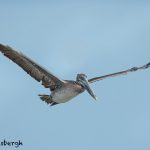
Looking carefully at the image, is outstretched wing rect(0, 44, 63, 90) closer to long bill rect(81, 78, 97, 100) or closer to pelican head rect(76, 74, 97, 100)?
pelican head rect(76, 74, 97, 100)

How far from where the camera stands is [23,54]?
35625 millimetres

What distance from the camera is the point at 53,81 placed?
37344 mm

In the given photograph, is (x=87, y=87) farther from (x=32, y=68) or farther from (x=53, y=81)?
(x=32, y=68)

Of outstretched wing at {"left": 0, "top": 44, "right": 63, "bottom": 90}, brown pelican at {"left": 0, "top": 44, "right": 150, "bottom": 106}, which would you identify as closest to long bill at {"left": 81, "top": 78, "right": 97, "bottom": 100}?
brown pelican at {"left": 0, "top": 44, "right": 150, "bottom": 106}

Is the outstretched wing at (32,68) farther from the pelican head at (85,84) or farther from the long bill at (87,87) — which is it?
the long bill at (87,87)

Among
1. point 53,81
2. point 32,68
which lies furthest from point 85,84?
point 32,68

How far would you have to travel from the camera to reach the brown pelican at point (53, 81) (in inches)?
1430

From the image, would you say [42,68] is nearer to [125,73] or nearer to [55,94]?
[55,94]

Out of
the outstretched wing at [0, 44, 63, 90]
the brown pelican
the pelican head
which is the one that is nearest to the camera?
the outstretched wing at [0, 44, 63, 90]

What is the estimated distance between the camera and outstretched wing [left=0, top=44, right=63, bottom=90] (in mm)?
36000

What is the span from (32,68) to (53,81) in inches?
42.3

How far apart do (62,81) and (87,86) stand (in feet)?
3.61

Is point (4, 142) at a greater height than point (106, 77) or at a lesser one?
lesser

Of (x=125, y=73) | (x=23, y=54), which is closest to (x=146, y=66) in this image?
(x=125, y=73)
